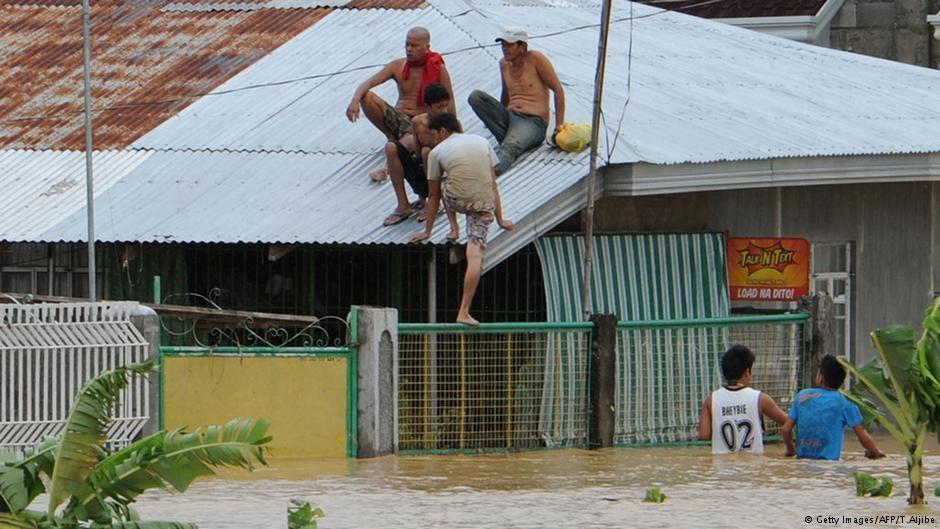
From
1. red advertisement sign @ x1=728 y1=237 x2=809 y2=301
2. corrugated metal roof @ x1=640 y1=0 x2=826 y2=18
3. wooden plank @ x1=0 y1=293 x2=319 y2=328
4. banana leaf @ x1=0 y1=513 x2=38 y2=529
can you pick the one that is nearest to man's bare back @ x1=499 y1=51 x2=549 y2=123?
red advertisement sign @ x1=728 y1=237 x2=809 y2=301

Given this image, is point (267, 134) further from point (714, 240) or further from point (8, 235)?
point (714, 240)

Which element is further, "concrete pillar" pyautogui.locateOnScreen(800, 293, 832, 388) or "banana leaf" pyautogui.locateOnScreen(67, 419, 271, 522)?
"concrete pillar" pyautogui.locateOnScreen(800, 293, 832, 388)

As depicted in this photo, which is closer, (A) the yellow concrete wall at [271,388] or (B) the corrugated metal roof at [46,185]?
(A) the yellow concrete wall at [271,388]

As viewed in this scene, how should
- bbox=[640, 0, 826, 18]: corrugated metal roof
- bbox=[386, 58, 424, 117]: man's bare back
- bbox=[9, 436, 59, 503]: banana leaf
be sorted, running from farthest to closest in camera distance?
bbox=[640, 0, 826, 18]: corrugated metal roof → bbox=[386, 58, 424, 117]: man's bare back → bbox=[9, 436, 59, 503]: banana leaf

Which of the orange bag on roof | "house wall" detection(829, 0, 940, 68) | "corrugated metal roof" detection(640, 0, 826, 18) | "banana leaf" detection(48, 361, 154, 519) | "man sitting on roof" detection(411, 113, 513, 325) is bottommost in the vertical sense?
"banana leaf" detection(48, 361, 154, 519)

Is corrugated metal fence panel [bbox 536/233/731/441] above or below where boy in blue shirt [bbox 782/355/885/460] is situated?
above

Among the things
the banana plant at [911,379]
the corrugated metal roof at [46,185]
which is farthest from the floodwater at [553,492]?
the corrugated metal roof at [46,185]

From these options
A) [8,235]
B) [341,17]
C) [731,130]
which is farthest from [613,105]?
[8,235]

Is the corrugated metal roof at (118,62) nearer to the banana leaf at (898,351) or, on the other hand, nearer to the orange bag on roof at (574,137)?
the orange bag on roof at (574,137)

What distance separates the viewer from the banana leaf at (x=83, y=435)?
9531mm

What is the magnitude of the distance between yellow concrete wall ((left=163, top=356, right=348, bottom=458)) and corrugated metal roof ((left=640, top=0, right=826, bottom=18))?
48.3ft

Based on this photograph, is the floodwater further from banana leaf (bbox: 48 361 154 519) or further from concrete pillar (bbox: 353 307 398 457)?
banana leaf (bbox: 48 361 154 519)

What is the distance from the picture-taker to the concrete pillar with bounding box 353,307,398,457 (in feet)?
48.6

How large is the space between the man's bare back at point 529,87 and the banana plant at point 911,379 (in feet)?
17.8
